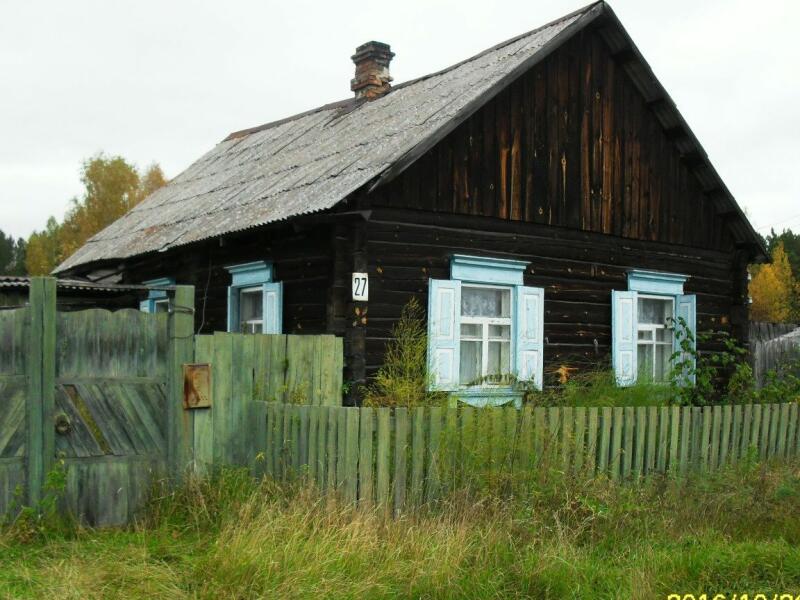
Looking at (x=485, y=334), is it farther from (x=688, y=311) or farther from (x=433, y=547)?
(x=433, y=547)

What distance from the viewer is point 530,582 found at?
17.3 ft

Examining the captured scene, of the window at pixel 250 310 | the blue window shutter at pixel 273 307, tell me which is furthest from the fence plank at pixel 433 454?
the window at pixel 250 310

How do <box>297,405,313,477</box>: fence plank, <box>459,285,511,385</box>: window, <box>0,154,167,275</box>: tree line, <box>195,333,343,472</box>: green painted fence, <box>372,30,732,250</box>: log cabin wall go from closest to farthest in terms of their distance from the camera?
<box>297,405,313,477</box>: fence plank, <box>195,333,343,472</box>: green painted fence, <box>372,30,732,250</box>: log cabin wall, <box>459,285,511,385</box>: window, <box>0,154,167,275</box>: tree line

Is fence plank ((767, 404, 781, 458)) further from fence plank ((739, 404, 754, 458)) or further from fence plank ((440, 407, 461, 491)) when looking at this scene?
fence plank ((440, 407, 461, 491))

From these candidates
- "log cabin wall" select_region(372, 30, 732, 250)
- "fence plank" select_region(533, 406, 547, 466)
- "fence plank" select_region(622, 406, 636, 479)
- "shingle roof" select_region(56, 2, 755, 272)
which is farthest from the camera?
"log cabin wall" select_region(372, 30, 732, 250)

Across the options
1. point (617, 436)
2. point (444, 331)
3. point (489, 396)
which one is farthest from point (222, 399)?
point (489, 396)

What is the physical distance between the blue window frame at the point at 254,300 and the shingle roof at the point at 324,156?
2.53 feet

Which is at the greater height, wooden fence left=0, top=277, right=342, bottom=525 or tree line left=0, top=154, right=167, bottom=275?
tree line left=0, top=154, right=167, bottom=275

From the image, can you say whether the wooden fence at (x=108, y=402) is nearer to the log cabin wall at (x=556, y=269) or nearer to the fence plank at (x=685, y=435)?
the log cabin wall at (x=556, y=269)

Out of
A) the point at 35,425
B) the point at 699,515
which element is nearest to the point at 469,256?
the point at 699,515

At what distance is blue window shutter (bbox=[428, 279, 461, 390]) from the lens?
34.9ft

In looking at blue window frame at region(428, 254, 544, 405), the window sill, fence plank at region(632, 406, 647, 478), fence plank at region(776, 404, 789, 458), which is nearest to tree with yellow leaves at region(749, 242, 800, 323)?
blue window frame at region(428, 254, 544, 405)

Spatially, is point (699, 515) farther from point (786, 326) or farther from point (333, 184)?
point (786, 326)

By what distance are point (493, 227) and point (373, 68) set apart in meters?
5.39
